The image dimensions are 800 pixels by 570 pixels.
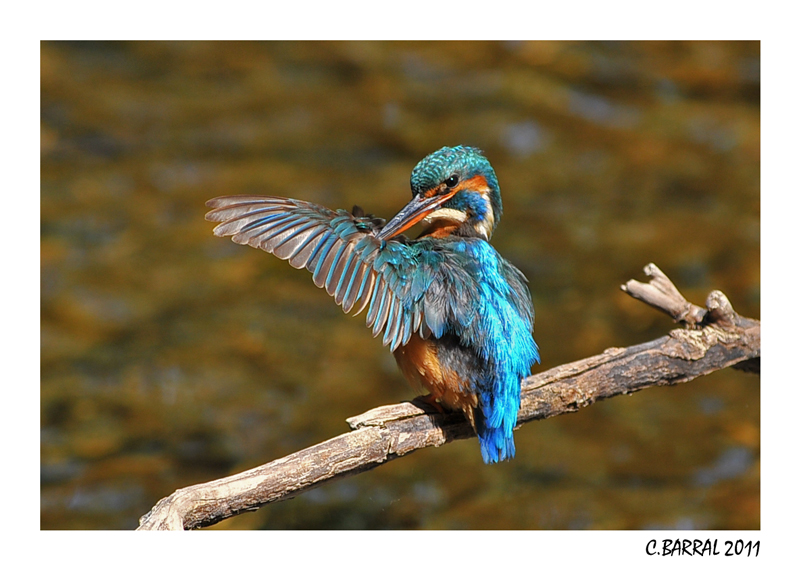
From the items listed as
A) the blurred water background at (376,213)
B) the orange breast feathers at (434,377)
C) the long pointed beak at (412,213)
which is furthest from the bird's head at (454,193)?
the blurred water background at (376,213)

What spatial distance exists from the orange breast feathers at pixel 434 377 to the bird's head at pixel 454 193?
44cm

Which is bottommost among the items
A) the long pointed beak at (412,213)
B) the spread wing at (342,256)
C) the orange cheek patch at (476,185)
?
the spread wing at (342,256)

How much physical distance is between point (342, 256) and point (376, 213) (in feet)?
10.5

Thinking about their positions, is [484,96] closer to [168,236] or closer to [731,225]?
[731,225]

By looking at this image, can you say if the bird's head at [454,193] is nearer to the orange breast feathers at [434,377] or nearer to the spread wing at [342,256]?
the spread wing at [342,256]

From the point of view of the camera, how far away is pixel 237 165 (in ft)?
19.8

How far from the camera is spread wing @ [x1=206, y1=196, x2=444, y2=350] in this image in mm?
2541

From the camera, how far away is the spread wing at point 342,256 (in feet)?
8.34

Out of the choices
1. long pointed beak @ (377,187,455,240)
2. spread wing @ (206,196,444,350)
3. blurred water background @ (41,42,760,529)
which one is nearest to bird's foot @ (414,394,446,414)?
spread wing @ (206,196,444,350)

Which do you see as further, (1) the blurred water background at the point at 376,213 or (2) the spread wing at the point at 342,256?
(1) the blurred water background at the point at 376,213

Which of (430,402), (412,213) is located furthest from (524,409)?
(412,213)

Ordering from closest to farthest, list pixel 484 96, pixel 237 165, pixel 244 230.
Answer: pixel 244 230 < pixel 237 165 < pixel 484 96
